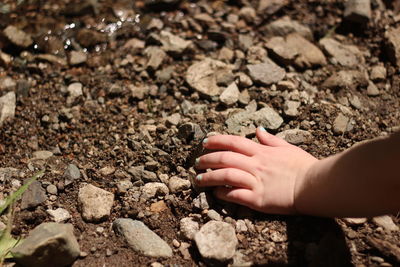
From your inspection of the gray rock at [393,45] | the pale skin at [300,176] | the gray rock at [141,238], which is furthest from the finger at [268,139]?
the gray rock at [393,45]

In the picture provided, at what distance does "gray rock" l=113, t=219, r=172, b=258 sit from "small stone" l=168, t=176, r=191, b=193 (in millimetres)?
233

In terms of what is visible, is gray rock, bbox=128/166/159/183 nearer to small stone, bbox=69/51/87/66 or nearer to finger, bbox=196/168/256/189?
finger, bbox=196/168/256/189

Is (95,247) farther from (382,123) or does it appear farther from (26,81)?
(382,123)

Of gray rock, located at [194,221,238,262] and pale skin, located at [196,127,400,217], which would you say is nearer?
pale skin, located at [196,127,400,217]

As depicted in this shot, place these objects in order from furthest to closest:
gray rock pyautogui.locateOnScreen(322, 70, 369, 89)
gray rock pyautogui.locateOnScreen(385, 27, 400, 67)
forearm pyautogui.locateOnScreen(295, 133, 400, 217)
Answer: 1. gray rock pyautogui.locateOnScreen(385, 27, 400, 67)
2. gray rock pyautogui.locateOnScreen(322, 70, 369, 89)
3. forearm pyautogui.locateOnScreen(295, 133, 400, 217)

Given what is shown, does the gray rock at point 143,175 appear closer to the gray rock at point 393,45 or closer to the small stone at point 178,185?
the small stone at point 178,185

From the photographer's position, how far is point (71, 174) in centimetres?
207

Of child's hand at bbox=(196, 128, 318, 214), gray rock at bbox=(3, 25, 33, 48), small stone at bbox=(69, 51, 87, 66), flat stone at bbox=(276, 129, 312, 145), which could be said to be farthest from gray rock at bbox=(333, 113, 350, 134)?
gray rock at bbox=(3, 25, 33, 48)

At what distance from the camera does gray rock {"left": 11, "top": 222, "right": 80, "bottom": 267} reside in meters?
1.62

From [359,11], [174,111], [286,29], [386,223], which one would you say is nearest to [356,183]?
[386,223]

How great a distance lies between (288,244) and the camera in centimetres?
180

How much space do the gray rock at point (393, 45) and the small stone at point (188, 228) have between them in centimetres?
168

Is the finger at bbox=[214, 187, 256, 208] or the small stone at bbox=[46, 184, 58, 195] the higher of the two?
the small stone at bbox=[46, 184, 58, 195]

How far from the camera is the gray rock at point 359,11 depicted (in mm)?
2838
